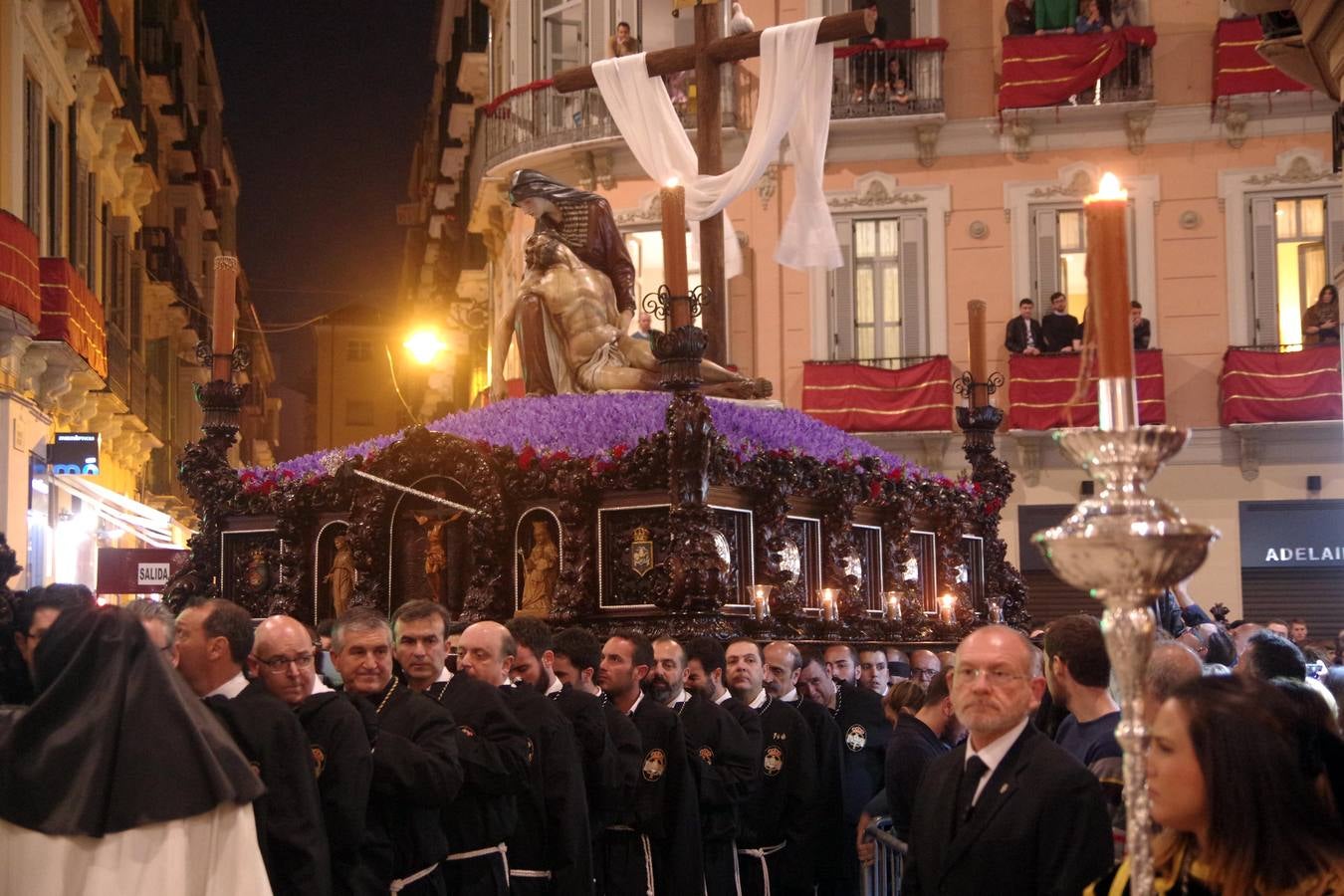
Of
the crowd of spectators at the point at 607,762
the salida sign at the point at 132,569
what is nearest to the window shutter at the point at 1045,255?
the salida sign at the point at 132,569

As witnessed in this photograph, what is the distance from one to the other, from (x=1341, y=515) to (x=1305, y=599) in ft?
3.74

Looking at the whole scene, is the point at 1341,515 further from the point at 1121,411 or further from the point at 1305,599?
the point at 1121,411

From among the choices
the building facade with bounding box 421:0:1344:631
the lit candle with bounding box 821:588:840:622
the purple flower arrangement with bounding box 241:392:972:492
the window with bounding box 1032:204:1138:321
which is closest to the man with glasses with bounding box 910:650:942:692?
the lit candle with bounding box 821:588:840:622

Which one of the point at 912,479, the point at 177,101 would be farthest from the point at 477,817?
the point at 177,101

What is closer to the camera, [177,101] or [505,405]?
[505,405]

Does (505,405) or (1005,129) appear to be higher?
(1005,129)

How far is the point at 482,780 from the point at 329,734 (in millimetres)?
1154

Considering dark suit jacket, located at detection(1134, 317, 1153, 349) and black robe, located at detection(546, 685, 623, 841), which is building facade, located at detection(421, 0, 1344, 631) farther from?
black robe, located at detection(546, 685, 623, 841)

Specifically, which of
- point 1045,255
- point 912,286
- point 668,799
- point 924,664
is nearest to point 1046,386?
point 1045,255

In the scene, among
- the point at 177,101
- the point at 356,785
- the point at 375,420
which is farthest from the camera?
the point at 375,420

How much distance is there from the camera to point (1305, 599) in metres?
24.2

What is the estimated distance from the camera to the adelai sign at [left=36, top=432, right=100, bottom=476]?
23172mm

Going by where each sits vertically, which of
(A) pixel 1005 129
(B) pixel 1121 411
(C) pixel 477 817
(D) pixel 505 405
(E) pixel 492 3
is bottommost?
(C) pixel 477 817

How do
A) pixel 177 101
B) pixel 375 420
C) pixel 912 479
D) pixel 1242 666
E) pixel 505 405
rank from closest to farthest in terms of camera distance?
1. pixel 1242 666
2. pixel 505 405
3. pixel 912 479
4. pixel 177 101
5. pixel 375 420
